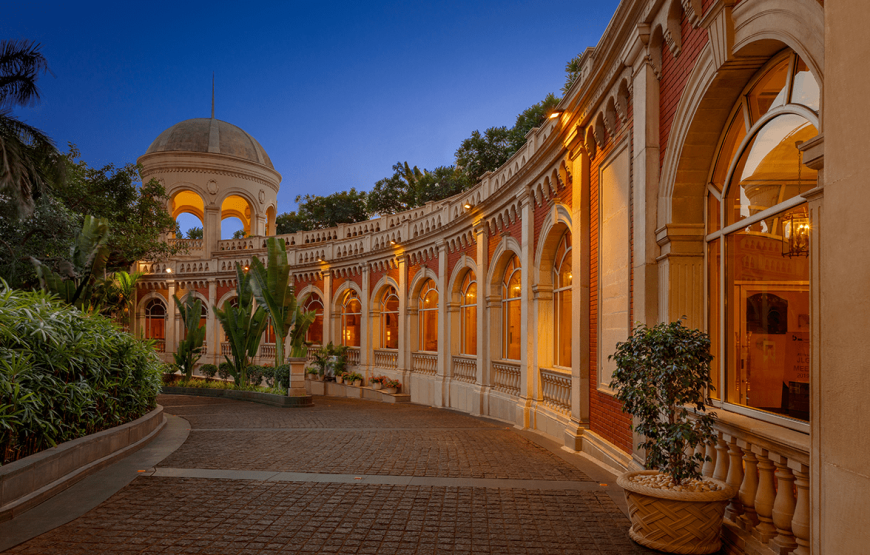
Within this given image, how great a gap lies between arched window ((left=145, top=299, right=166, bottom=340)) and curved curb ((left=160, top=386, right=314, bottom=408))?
11.0 metres

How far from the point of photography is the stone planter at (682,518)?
14.9 ft

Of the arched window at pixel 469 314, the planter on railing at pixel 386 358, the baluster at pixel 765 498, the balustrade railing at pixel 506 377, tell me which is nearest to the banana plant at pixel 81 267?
the arched window at pixel 469 314

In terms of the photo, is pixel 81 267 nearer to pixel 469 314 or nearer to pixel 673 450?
pixel 469 314

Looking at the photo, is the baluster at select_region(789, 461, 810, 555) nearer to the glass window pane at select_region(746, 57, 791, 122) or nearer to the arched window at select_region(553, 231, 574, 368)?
the glass window pane at select_region(746, 57, 791, 122)

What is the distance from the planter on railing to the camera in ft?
70.9

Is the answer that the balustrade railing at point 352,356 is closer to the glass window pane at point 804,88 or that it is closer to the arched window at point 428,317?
the arched window at point 428,317

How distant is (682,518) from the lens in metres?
4.58

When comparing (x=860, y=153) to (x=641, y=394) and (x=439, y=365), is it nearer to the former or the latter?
(x=641, y=394)

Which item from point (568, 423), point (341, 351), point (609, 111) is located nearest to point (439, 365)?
point (341, 351)

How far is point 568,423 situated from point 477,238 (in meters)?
7.01

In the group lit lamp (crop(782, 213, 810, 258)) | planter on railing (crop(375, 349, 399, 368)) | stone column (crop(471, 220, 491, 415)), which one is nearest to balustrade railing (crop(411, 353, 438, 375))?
planter on railing (crop(375, 349, 399, 368))

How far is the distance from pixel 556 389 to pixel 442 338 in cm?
710

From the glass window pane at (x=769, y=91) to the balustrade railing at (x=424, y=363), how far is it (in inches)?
567

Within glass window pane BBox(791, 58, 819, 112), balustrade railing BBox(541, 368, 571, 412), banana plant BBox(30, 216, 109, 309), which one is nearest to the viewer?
glass window pane BBox(791, 58, 819, 112)
